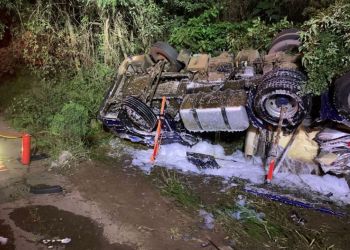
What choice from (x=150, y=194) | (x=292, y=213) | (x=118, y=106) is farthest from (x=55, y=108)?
(x=292, y=213)

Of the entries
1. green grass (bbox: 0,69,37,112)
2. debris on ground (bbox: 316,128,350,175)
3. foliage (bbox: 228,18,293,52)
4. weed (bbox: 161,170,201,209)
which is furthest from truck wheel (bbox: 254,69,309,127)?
green grass (bbox: 0,69,37,112)

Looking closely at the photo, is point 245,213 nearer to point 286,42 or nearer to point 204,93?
point 204,93

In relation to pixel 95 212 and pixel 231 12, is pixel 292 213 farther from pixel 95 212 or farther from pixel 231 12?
pixel 231 12

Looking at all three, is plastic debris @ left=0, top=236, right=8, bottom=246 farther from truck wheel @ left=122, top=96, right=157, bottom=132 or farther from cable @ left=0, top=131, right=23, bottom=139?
cable @ left=0, top=131, right=23, bottom=139

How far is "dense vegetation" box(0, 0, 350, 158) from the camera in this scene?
8.44 metres

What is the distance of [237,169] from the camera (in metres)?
6.45

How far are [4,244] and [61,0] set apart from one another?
20.2 ft

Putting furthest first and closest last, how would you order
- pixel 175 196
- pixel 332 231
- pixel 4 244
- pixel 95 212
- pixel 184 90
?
pixel 184 90
pixel 175 196
pixel 95 212
pixel 332 231
pixel 4 244

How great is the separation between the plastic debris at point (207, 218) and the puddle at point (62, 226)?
1024 mm

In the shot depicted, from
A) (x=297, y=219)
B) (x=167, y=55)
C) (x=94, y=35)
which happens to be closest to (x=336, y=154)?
(x=297, y=219)

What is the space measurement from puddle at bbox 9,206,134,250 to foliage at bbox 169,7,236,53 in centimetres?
517

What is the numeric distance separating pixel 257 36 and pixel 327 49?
2884mm

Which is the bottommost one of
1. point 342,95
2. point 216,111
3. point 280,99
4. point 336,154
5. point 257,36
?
point 336,154

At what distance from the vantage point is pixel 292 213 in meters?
5.21
